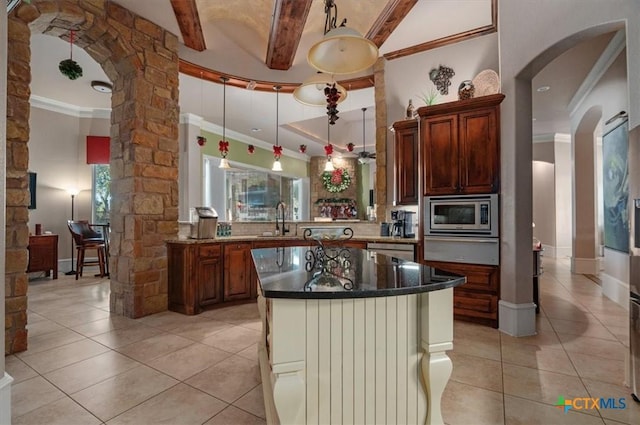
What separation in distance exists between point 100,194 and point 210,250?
14.9 ft

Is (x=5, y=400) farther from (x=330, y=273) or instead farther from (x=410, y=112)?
(x=410, y=112)

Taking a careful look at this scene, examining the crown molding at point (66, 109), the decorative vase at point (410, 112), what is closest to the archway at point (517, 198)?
the decorative vase at point (410, 112)

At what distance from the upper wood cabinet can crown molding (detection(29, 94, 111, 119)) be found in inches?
253

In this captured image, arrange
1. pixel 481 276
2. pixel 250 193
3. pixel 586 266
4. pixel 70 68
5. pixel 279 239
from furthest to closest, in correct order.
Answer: pixel 250 193, pixel 586 266, pixel 279 239, pixel 481 276, pixel 70 68

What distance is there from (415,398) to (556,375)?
1.43 meters

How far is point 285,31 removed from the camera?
3.79 m

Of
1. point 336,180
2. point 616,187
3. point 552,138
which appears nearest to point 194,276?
point 616,187

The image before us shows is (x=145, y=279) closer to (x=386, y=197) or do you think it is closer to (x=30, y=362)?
(x=30, y=362)

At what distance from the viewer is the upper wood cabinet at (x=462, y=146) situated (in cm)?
318

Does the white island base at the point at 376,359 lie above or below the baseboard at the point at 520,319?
above

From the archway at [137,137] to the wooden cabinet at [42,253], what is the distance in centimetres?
288

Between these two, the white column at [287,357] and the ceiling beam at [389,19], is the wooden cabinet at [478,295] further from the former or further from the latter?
the ceiling beam at [389,19]

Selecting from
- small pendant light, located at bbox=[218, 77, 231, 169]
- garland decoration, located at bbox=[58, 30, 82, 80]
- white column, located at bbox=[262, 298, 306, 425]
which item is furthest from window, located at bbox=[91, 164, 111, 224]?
white column, located at bbox=[262, 298, 306, 425]

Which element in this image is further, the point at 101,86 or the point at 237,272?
the point at 101,86
